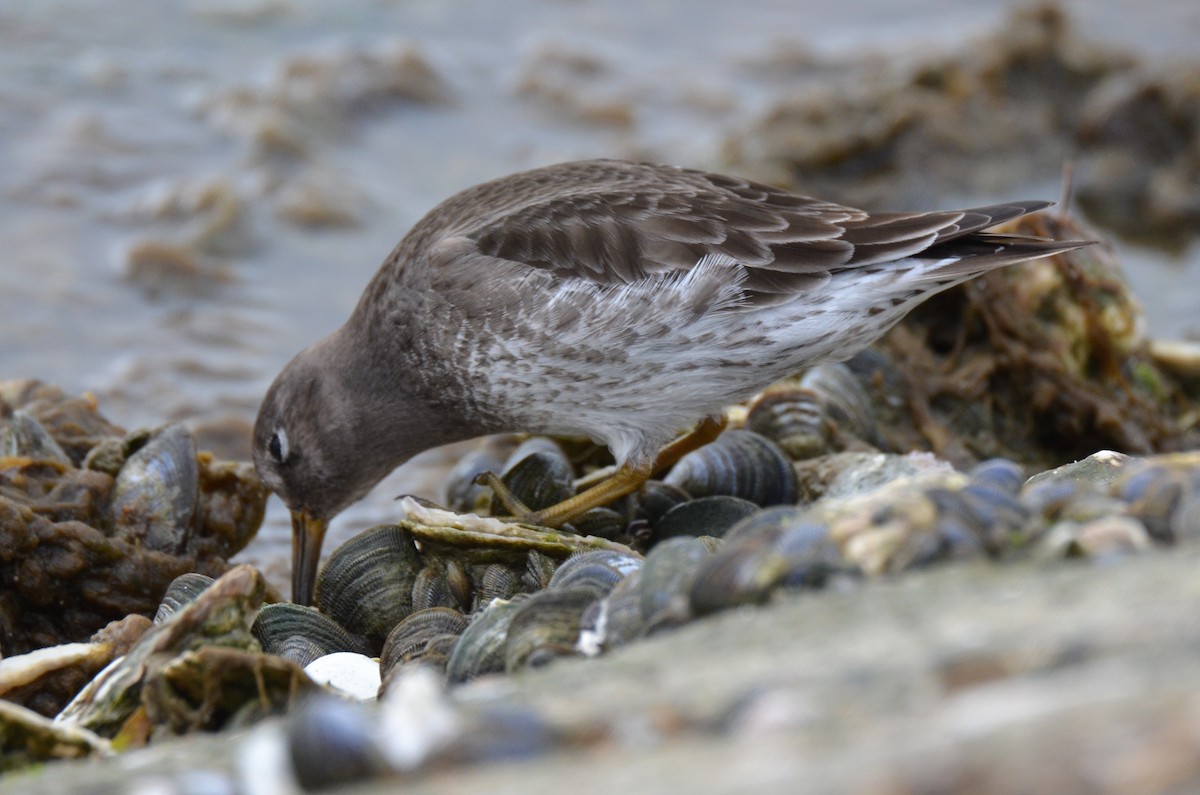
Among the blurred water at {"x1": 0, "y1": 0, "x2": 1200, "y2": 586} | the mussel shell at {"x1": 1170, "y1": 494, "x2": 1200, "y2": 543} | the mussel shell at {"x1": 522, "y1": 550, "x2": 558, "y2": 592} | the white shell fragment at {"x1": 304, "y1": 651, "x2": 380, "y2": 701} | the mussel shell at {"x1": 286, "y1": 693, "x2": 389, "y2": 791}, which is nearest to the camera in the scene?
the mussel shell at {"x1": 286, "y1": 693, "x2": 389, "y2": 791}

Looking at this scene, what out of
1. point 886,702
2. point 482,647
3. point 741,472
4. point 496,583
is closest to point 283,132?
point 741,472

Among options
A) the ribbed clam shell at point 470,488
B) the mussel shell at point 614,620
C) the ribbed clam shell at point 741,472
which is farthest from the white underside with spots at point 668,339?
the mussel shell at point 614,620

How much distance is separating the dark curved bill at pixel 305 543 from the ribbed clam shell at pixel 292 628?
1179 millimetres

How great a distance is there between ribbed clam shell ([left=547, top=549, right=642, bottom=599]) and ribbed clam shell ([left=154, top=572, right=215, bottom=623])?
1.11 m

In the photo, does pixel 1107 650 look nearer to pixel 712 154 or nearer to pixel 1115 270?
pixel 1115 270

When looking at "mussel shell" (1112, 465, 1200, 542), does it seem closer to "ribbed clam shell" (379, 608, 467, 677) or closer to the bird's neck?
"ribbed clam shell" (379, 608, 467, 677)

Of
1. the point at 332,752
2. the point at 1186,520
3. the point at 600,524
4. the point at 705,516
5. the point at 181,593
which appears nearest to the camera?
the point at 332,752

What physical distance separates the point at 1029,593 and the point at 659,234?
2.65 meters

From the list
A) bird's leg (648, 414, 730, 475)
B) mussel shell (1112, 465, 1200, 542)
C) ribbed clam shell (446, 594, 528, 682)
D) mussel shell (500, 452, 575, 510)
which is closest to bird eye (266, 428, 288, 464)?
mussel shell (500, 452, 575, 510)

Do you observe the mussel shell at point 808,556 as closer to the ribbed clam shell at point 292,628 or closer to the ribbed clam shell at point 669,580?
the ribbed clam shell at point 669,580

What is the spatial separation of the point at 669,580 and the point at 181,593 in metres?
1.75

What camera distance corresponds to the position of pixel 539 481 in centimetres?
502

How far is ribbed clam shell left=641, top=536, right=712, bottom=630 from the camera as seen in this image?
2.66 metres

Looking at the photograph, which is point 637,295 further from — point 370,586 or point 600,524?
point 370,586
